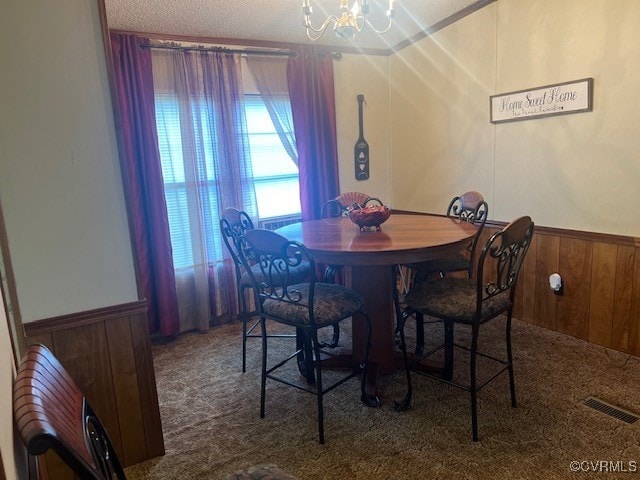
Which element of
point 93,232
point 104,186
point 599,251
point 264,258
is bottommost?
point 599,251

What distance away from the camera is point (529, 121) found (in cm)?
307

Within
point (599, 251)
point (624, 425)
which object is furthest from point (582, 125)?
point (624, 425)

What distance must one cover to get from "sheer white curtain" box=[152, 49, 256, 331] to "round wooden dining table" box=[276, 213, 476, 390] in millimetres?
971

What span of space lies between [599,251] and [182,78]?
10.3 feet

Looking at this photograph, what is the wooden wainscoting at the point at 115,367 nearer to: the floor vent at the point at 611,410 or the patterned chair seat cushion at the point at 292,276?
the patterned chair seat cushion at the point at 292,276

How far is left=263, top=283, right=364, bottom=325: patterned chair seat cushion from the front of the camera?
205 cm

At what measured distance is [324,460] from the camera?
1.91 meters

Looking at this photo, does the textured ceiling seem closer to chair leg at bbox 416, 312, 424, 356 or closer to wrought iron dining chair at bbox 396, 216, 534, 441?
wrought iron dining chair at bbox 396, 216, 534, 441

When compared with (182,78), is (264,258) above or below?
below

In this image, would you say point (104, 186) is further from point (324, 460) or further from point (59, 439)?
point (324, 460)

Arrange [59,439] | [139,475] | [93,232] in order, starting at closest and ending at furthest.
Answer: [59,439] < [93,232] < [139,475]

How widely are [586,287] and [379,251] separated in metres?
1.72

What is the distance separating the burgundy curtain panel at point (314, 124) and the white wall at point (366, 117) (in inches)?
5.7

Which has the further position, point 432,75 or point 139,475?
point 432,75
